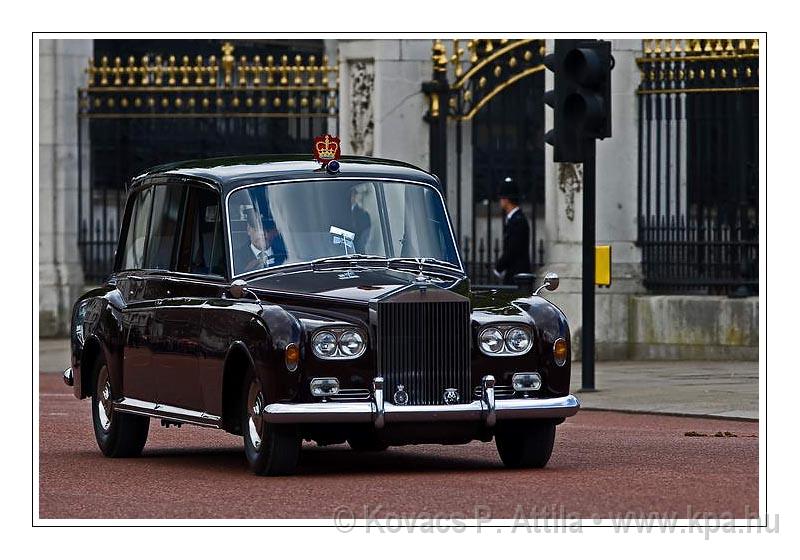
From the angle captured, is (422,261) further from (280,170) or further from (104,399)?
(104,399)

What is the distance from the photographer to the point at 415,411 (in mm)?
11453

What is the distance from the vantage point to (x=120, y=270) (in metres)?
14.6

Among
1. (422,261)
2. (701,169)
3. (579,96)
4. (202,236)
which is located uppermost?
(579,96)

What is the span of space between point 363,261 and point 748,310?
10432 millimetres

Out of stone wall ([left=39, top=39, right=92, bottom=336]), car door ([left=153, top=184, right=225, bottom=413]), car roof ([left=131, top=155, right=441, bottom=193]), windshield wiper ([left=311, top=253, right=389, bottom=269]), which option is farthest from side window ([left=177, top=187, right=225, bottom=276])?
stone wall ([left=39, top=39, right=92, bottom=336])

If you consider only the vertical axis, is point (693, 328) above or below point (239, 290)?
below

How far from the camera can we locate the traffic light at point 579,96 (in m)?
17.8

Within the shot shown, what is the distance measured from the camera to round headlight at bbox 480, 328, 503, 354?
38.4 feet

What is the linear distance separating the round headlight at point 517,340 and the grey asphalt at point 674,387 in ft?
14.7

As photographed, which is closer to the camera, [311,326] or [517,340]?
[311,326]

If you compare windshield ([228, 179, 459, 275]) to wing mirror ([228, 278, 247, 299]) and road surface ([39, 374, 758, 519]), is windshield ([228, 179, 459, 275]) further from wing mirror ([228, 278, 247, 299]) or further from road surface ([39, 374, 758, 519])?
road surface ([39, 374, 758, 519])

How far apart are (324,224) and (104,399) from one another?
7.57ft

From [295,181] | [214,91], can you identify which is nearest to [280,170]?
[295,181]

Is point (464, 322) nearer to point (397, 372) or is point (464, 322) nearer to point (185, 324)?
point (397, 372)
